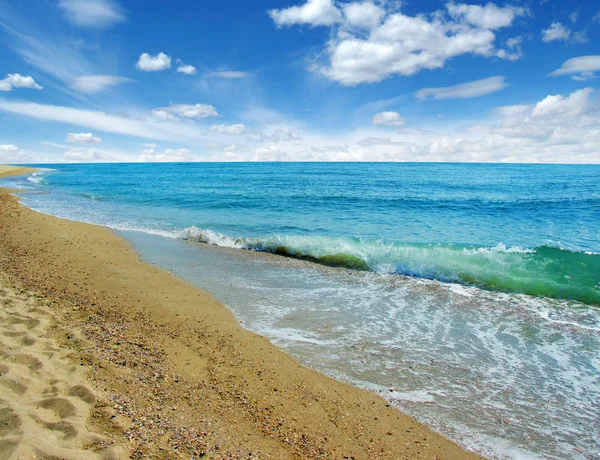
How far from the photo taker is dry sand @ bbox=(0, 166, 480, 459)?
3621 millimetres

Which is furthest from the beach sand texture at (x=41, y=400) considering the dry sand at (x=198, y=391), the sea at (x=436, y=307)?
the sea at (x=436, y=307)

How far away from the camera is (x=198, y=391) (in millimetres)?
4465

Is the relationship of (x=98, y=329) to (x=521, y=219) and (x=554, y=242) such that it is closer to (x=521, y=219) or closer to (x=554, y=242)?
(x=554, y=242)

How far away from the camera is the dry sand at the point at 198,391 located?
3621mm

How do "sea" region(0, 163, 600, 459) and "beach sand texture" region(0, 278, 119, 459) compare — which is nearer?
"beach sand texture" region(0, 278, 119, 459)

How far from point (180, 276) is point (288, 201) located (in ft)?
63.0

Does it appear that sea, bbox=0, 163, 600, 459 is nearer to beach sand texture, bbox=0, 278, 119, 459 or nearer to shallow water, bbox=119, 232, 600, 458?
shallow water, bbox=119, 232, 600, 458

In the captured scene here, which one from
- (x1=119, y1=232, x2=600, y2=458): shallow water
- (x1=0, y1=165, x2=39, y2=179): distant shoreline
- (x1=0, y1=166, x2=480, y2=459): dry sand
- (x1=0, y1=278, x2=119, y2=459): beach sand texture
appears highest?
(x1=0, y1=165, x2=39, y2=179): distant shoreline

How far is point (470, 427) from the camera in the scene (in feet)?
14.5

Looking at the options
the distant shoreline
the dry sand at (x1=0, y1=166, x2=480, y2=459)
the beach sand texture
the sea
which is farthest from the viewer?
the distant shoreline

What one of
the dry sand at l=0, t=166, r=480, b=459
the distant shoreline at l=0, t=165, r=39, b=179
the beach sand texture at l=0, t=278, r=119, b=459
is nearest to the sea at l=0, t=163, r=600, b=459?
the dry sand at l=0, t=166, r=480, b=459

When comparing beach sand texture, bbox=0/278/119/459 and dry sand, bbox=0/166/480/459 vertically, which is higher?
beach sand texture, bbox=0/278/119/459

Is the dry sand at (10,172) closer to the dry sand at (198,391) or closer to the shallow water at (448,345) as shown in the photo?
the dry sand at (198,391)

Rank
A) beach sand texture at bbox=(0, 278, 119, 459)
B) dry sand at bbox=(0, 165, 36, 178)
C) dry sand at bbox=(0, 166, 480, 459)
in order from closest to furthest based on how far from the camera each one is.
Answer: beach sand texture at bbox=(0, 278, 119, 459)
dry sand at bbox=(0, 166, 480, 459)
dry sand at bbox=(0, 165, 36, 178)
